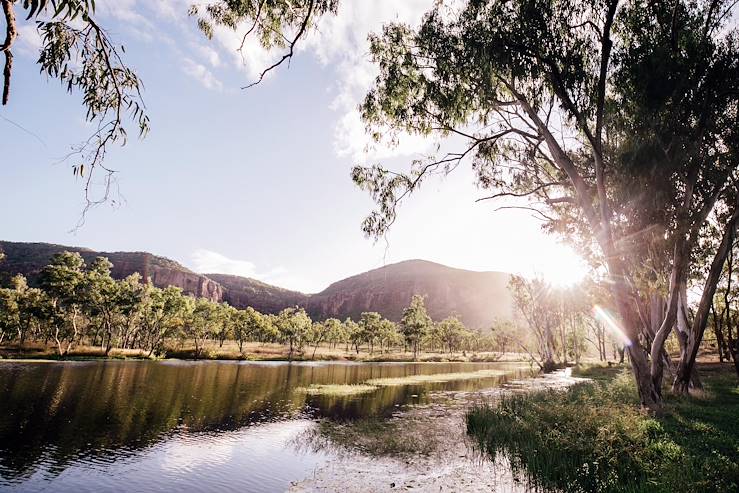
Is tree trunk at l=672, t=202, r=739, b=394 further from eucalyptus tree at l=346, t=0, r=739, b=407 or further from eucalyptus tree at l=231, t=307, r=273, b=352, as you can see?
eucalyptus tree at l=231, t=307, r=273, b=352

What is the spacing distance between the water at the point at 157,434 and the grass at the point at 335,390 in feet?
5.37

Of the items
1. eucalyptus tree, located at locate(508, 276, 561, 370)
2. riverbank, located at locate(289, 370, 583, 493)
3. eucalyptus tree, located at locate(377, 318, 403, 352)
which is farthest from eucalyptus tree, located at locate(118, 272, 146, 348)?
eucalyptus tree, located at locate(508, 276, 561, 370)

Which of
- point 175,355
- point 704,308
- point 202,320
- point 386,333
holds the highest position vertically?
point 704,308

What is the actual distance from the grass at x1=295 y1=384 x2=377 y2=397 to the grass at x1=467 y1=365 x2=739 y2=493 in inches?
542

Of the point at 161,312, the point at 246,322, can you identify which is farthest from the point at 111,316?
the point at 246,322

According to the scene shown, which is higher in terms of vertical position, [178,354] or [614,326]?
[614,326]

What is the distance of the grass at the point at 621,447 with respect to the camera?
7494mm

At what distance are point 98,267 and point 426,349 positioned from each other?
3739 inches

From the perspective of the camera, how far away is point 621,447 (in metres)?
9.64

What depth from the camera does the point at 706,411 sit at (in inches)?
546

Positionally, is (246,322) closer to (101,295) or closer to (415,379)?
(101,295)

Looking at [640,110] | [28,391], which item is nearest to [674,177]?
[640,110]

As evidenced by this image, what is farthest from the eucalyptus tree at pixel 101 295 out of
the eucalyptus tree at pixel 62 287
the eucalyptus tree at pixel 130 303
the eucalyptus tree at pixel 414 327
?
the eucalyptus tree at pixel 414 327

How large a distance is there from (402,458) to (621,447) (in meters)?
5.89
